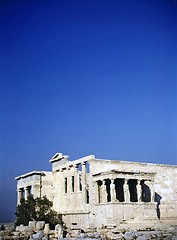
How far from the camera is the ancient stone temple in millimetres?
24109

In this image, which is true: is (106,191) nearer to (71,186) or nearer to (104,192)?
(104,192)

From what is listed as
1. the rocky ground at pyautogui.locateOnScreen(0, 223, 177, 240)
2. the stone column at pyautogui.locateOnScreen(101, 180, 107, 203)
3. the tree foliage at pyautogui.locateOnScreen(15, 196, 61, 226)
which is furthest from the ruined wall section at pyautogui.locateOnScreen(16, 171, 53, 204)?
the rocky ground at pyautogui.locateOnScreen(0, 223, 177, 240)

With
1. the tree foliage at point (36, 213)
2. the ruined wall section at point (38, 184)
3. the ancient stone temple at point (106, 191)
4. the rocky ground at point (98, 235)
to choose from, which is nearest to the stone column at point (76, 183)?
the ancient stone temple at point (106, 191)

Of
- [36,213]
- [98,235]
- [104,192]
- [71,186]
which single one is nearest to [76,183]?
[71,186]

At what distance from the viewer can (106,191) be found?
2567 cm

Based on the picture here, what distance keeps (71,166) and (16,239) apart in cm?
1233

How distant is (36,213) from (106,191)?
592 cm

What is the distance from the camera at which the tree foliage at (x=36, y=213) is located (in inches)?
1075

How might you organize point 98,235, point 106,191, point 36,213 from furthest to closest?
1. point 36,213
2. point 106,191
3. point 98,235

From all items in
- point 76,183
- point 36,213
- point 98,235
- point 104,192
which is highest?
point 76,183

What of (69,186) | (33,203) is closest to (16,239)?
(33,203)

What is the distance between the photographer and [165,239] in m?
15.7

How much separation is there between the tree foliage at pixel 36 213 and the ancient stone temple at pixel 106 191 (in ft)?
4.00

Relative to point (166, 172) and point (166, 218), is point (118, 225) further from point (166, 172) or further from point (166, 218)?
point (166, 172)
